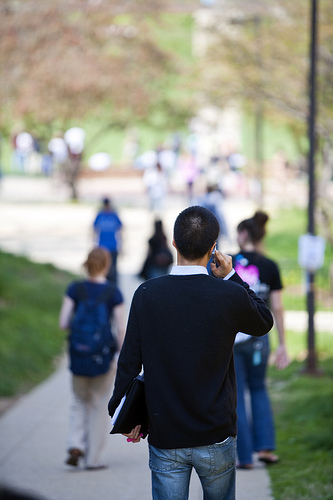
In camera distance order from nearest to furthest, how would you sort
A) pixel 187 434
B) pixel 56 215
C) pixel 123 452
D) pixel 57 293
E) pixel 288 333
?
pixel 187 434 < pixel 123 452 < pixel 288 333 < pixel 57 293 < pixel 56 215

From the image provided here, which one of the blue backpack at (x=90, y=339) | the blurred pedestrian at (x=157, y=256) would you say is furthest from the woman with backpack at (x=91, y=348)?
the blurred pedestrian at (x=157, y=256)

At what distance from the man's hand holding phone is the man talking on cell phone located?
0.20 feet

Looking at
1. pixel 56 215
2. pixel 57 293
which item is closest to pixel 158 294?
pixel 57 293

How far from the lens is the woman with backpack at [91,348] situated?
5430mm

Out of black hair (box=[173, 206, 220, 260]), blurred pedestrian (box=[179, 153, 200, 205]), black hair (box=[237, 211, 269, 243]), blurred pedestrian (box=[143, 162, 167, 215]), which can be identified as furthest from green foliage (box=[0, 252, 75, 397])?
blurred pedestrian (box=[179, 153, 200, 205])

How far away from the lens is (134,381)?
320 cm

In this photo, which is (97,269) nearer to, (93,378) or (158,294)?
(93,378)

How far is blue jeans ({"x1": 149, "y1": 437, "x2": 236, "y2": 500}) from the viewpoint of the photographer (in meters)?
3.11

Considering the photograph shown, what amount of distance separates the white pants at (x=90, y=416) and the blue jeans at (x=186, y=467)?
2513 mm

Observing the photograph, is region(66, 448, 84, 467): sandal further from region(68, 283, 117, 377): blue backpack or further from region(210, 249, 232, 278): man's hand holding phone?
region(210, 249, 232, 278): man's hand holding phone

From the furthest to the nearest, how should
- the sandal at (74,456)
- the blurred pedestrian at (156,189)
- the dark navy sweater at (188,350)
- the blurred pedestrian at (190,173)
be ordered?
1. the blurred pedestrian at (190,173)
2. the blurred pedestrian at (156,189)
3. the sandal at (74,456)
4. the dark navy sweater at (188,350)

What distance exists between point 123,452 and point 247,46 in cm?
948

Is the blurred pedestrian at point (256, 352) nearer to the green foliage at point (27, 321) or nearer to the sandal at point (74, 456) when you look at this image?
the sandal at point (74, 456)

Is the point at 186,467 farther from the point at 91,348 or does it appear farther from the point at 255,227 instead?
the point at 255,227
